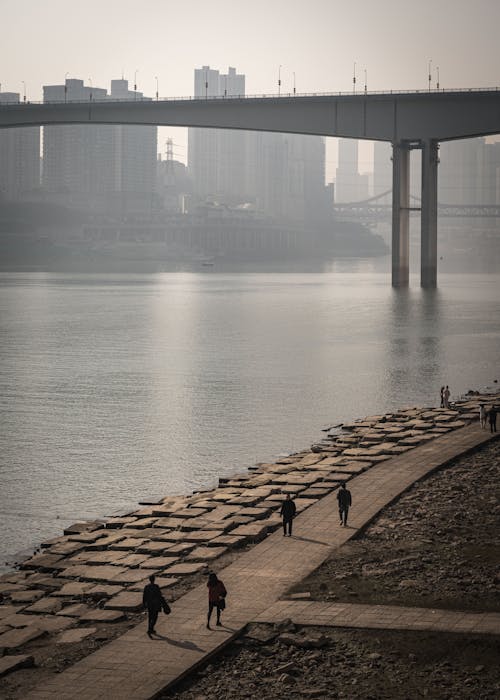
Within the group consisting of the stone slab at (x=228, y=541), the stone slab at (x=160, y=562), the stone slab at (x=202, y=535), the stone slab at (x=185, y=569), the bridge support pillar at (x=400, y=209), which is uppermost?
the bridge support pillar at (x=400, y=209)

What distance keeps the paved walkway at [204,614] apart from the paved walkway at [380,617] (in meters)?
0.38

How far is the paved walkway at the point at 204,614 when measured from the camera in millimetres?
13742

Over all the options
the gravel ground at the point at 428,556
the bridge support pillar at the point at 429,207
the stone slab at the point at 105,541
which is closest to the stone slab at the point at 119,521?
the stone slab at the point at 105,541

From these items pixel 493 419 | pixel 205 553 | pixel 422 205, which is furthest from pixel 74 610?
pixel 422 205

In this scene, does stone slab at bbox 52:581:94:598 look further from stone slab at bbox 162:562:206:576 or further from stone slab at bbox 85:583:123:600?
stone slab at bbox 162:562:206:576

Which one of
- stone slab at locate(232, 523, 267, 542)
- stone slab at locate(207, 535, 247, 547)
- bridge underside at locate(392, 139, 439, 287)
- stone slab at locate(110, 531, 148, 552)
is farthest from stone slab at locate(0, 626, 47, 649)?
bridge underside at locate(392, 139, 439, 287)

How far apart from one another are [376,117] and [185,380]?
60.0 metres

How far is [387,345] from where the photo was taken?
61406 mm

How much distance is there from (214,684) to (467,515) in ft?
29.2

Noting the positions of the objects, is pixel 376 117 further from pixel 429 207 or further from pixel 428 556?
pixel 428 556

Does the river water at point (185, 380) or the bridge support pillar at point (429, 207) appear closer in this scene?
the river water at point (185, 380)

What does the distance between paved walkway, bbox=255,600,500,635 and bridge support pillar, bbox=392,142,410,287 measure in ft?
297

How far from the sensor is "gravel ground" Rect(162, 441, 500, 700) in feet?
45.8

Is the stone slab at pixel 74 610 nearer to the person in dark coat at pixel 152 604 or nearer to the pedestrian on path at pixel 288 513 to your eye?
the person in dark coat at pixel 152 604
